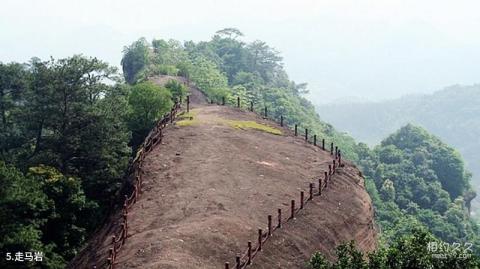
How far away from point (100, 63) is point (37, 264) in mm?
19077

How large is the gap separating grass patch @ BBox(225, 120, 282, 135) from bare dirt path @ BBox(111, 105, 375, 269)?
3.08 ft

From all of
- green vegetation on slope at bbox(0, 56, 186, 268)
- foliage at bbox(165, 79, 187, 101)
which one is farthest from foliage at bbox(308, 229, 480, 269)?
foliage at bbox(165, 79, 187, 101)

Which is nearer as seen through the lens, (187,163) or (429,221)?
(187,163)

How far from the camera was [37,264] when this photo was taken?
80.6 feet

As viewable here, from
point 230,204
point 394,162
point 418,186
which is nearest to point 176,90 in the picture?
point 230,204

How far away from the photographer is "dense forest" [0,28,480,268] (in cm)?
2561

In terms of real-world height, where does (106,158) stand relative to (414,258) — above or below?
below

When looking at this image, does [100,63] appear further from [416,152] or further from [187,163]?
[416,152]

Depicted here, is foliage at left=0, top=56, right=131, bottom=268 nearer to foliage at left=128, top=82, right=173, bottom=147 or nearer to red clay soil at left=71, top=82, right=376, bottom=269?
foliage at left=128, top=82, right=173, bottom=147

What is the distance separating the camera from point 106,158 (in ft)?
115

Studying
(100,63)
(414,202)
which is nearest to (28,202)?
(100,63)

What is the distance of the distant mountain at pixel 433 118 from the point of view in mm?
154125

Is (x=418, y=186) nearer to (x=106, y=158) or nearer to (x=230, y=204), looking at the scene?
(x=106, y=158)

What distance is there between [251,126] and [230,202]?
12493mm
